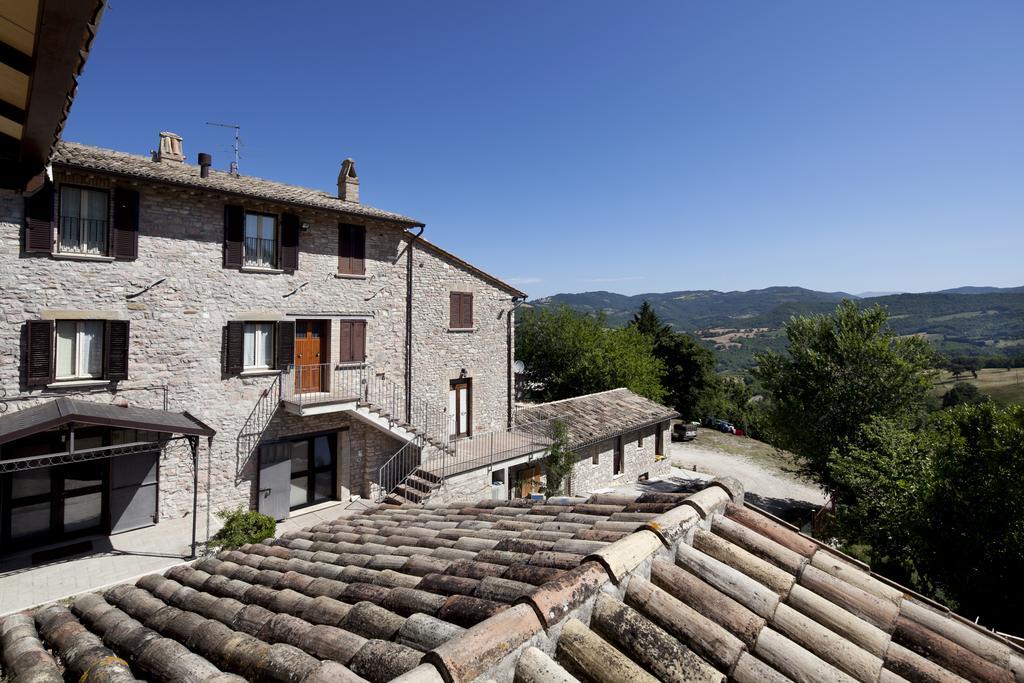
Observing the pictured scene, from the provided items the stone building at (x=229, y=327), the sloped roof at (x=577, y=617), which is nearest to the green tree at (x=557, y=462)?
the stone building at (x=229, y=327)

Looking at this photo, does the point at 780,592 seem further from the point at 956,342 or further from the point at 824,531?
the point at 956,342

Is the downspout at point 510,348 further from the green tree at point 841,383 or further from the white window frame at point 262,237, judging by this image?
the green tree at point 841,383

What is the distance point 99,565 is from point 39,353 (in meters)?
4.57

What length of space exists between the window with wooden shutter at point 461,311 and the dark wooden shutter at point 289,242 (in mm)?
5518

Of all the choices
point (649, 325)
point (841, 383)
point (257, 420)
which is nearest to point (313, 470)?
point (257, 420)

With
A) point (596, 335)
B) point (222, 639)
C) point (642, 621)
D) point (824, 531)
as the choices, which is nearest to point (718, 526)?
point (642, 621)

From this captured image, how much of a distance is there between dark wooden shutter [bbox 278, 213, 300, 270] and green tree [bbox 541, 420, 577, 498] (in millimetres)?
10474

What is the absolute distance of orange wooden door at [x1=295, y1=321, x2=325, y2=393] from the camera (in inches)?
543

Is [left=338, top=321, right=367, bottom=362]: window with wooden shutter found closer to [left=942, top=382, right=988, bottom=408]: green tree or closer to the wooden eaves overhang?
the wooden eaves overhang

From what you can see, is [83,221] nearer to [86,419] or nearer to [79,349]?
[79,349]

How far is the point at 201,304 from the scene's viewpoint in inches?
470

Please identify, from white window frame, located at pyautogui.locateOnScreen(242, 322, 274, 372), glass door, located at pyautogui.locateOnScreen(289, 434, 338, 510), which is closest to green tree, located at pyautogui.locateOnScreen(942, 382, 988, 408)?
glass door, located at pyautogui.locateOnScreen(289, 434, 338, 510)

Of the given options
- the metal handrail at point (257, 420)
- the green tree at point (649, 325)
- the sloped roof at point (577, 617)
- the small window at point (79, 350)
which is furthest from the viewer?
the green tree at point (649, 325)

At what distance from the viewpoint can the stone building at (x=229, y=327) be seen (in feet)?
33.4
